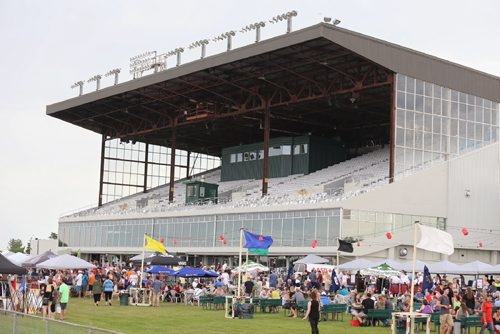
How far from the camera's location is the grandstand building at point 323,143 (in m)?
57.2

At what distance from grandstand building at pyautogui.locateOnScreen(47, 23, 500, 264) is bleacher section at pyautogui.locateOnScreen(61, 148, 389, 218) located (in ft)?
0.71

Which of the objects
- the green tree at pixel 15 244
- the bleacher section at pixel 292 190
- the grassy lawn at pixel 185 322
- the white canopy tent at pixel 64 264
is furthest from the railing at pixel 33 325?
the green tree at pixel 15 244

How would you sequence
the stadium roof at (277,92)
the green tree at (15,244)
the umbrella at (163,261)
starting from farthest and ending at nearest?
1. the green tree at (15,244)
2. the stadium roof at (277,92)
3. the umbrella at (163,261)

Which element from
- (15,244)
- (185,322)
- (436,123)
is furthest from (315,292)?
(15,244)

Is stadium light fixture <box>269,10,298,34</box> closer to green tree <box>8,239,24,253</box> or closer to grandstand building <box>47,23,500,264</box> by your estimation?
grandstand building <box>47,23,500,264</box>

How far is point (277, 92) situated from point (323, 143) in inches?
569

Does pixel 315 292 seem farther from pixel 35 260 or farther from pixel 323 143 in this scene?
pixel 323 143

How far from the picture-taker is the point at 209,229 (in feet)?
225

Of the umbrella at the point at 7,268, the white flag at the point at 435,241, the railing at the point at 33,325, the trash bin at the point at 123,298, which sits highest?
the white flag at the point at 435,241

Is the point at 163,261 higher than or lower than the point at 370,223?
lower

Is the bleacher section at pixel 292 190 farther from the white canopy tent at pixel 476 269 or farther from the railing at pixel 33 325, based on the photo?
the railing at pixel 33 325

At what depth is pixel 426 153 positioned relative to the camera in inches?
2384

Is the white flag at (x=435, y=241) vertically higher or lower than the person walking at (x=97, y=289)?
higher

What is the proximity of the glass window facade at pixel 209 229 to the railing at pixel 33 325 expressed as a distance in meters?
39.9
